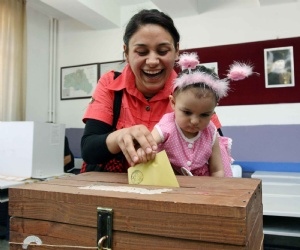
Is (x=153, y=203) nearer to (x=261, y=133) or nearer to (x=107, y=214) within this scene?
(x=107, y=214)

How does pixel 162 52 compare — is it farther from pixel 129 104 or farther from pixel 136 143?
pixel 136 143

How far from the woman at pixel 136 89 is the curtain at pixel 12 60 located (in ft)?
8.46

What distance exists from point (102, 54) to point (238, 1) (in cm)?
170

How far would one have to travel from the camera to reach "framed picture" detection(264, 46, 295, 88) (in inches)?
114

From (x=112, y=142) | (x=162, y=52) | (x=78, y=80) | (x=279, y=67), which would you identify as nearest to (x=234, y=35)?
(x=279, y=67)

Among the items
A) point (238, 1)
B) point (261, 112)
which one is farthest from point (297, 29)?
point (261, 112)

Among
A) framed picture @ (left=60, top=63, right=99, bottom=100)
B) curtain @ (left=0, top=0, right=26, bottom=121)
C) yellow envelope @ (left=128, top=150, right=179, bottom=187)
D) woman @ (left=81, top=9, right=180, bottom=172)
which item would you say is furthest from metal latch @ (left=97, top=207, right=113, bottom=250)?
framed picture @ (left=60, top=63, right=99, bottom=100)

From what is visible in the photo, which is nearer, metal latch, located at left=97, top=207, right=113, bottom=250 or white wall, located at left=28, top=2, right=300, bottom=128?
metal latch, located at left=97, top=207, right=113, bottom=250

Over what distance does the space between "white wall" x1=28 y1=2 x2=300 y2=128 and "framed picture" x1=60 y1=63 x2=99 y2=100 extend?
0.30 ft

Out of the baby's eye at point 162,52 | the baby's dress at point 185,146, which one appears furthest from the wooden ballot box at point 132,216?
the baby's eye at point 162,52

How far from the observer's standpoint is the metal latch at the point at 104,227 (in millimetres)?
543

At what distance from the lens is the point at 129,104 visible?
1.07 meters

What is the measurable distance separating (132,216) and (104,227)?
61 millimetres

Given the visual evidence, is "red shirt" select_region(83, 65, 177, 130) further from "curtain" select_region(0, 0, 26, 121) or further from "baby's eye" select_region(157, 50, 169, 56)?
"curtain" select_region(0, 0, 26, 121)
